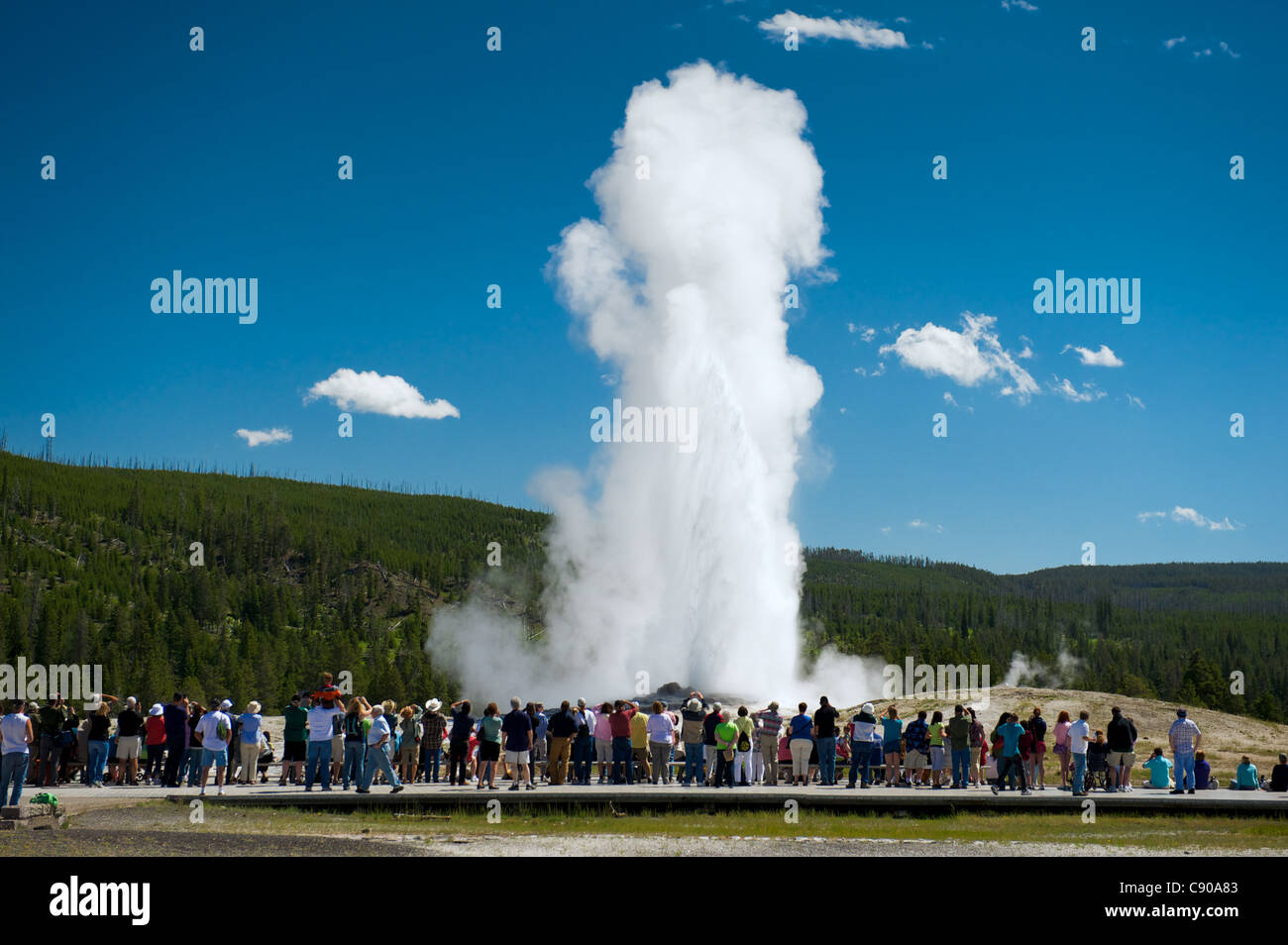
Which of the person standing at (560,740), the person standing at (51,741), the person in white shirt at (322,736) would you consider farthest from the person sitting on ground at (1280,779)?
the person standing at (51,741)

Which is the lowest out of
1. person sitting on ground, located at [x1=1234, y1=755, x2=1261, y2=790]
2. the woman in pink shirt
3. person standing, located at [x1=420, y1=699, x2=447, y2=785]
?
person sitting on ground, located at [x1=1234, y1=755, x2=1261, y2=790]

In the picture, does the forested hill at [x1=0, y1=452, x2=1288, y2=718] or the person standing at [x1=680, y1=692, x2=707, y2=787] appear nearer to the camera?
the person standing at [x1=680, y1=692, x2=707, y2=787]

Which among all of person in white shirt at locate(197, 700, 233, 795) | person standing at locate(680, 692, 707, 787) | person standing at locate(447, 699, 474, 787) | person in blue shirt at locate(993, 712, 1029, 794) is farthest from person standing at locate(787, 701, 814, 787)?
person in white shirt at locate(197, 700, 233, 795)

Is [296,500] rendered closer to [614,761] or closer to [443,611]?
[443,611]

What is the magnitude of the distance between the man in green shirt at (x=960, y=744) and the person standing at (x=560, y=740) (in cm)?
614

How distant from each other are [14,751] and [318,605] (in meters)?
124

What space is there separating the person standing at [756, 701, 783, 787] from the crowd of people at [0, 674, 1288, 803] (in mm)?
30

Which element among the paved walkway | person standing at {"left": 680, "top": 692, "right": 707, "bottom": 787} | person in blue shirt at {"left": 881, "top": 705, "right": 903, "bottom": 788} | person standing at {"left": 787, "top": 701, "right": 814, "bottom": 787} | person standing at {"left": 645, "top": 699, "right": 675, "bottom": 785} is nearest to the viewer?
the paved walkway

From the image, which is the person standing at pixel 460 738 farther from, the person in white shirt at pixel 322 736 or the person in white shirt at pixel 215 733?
the person in white shirt at pixel 215 733

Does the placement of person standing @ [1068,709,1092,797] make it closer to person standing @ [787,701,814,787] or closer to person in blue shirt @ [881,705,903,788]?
person in blue shirt @ [881,705,903,788]

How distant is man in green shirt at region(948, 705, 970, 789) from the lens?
699 inches

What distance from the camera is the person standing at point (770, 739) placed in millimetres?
18616

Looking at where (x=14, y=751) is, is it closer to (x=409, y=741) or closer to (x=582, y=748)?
(x=409, y=741)

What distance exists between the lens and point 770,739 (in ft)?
61.8
